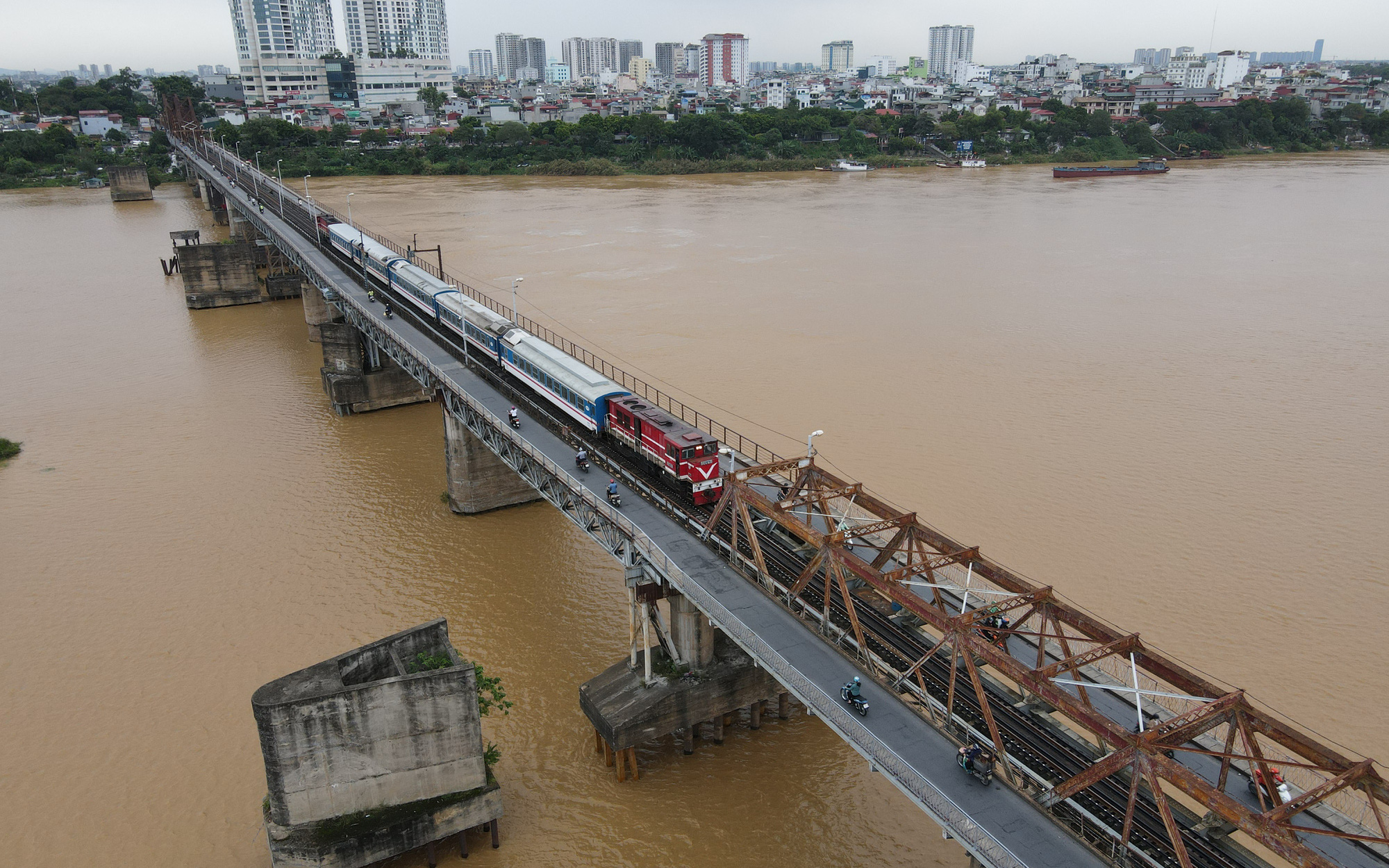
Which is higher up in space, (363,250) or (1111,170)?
(363,250)

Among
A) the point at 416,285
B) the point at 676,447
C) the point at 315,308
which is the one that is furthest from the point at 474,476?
the point at 315,308

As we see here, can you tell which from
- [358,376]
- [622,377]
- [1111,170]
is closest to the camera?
[358,376]

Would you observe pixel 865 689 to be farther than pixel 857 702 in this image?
Yes

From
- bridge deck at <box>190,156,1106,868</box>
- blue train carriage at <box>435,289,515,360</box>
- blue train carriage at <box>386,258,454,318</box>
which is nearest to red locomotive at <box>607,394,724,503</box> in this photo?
bridge deck at <box>190,156,1106,868</box>

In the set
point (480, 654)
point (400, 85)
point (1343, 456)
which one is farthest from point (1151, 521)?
point (400, 85)

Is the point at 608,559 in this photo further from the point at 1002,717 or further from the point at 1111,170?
the point at 1111,170

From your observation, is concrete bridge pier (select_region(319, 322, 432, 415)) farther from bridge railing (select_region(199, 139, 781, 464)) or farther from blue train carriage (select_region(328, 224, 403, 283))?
blue train carriage (select_region(328, 224, 403, 283))
